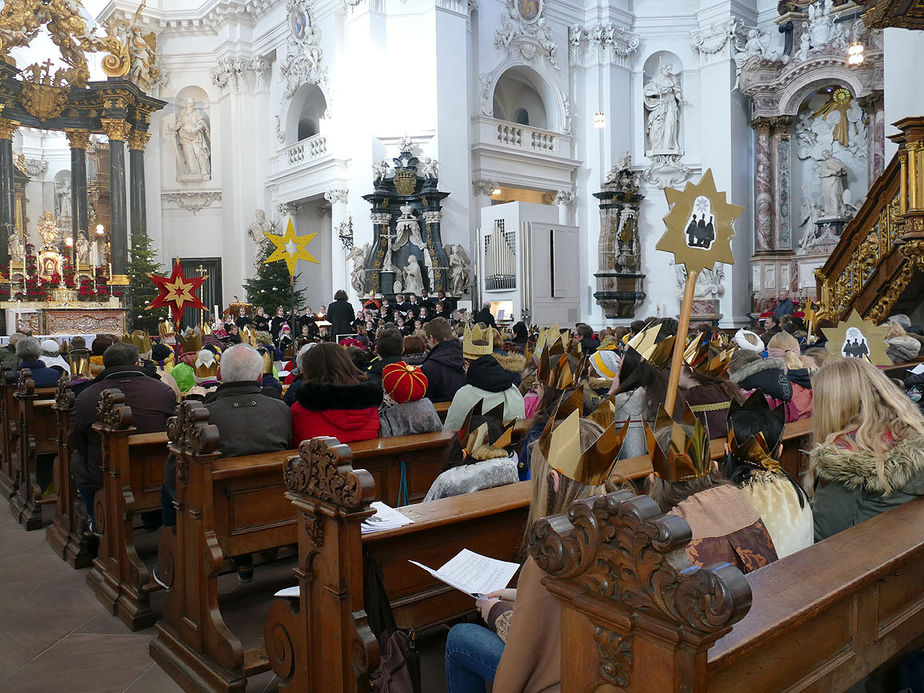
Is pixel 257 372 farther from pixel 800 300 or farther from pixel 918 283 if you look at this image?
pixel 800 300

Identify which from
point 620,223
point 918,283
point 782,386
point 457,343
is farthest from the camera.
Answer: point 620,223

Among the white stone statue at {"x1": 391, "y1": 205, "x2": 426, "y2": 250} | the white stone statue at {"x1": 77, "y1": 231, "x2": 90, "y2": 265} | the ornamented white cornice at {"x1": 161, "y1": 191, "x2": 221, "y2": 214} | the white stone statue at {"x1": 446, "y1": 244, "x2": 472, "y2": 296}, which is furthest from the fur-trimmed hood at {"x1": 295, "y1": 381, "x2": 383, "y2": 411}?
the ornamented white cornice at {"x1": 161, "y1": 191, "x2": 221, "y2": 214}

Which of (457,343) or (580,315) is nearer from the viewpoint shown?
(457,343)

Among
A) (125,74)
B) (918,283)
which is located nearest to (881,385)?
(918,283)

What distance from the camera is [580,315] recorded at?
18219 mm

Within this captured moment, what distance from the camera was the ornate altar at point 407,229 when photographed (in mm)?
15078

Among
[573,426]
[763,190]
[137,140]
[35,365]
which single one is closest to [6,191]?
[137,140]

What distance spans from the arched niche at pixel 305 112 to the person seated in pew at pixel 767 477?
56.1 ft

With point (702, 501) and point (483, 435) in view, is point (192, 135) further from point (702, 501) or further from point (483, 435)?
point (702, 501)

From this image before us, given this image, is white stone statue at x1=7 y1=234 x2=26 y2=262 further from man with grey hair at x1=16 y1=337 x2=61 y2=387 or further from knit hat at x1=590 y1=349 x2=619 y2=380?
knit hat at x1=590 y1=349 x2=619 y2=380

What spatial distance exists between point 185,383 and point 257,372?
2.67 metres

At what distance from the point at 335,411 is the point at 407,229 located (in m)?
11.7

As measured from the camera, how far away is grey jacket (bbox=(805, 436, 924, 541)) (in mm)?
2318

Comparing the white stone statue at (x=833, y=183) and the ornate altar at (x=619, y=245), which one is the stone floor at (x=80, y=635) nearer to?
the ornate altar at (x=619, y=245)
